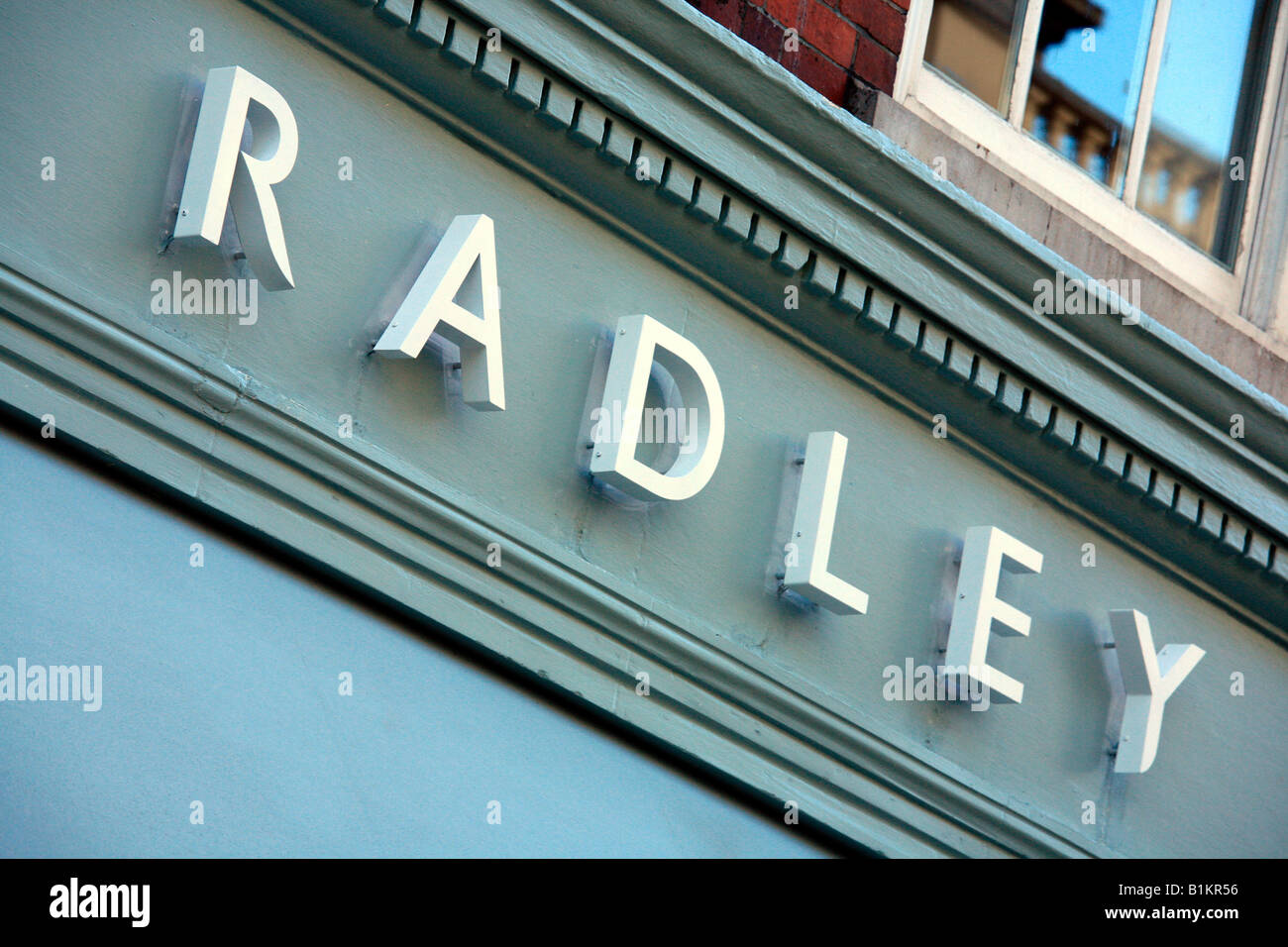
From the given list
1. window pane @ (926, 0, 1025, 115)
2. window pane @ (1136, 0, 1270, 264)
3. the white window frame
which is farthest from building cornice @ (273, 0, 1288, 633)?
window pane @ (1136, 0, 1270, 264)

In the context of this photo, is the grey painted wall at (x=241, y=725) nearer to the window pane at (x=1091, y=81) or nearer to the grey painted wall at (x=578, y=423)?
the grey painted wall at (x=578, y=423)

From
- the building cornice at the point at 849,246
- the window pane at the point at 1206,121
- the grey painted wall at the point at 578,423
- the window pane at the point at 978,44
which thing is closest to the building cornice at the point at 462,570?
the grey painted wall at the point at 578,423

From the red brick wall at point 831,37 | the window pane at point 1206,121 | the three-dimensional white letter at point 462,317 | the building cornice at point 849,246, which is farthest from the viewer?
the window pane at point 1206,121

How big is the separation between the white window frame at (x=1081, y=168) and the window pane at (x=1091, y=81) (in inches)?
1.6

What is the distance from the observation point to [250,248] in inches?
121

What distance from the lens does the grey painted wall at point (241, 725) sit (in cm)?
275

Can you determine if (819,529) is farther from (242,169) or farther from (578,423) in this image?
(242,169)

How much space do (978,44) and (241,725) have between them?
3071mm

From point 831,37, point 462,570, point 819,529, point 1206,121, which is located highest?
point 1206,121

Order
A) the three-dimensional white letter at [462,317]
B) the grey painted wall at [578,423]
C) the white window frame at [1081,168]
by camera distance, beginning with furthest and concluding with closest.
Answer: the white window frame at [1081,168] → the three-dimensional white letter at [462,317] → the grey painted wall at [578,423]

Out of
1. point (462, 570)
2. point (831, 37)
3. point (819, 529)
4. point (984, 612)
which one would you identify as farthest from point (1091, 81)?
point (462, 570)

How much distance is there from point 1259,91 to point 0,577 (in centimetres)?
446

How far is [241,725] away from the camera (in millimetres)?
2949
